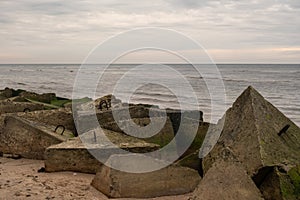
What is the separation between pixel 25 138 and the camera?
6441mm

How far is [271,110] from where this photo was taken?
4.89 metres

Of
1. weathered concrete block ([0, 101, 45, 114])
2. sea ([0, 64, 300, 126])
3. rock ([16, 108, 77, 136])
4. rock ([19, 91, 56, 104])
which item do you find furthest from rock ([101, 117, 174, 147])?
sea ([0, 64, 300, 126])

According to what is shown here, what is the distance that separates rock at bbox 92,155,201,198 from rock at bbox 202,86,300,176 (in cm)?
28

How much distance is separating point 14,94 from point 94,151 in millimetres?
8932

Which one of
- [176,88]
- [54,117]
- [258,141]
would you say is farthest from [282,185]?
[176,88]

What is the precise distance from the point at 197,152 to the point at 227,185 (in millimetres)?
1466

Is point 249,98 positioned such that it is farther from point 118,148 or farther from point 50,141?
point 50,141

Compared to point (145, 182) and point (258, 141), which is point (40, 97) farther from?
point (258, 141)

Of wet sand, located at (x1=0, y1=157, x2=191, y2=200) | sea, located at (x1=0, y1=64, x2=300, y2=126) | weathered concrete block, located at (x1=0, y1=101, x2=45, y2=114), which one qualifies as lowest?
sea, located at (x1=0, y1=64, x2=300, y2=126)

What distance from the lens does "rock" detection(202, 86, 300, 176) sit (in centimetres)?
418

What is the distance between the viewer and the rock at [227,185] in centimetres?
362

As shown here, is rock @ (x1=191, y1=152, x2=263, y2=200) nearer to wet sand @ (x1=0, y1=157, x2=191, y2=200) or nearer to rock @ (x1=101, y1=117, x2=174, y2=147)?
wet sand @ (x1=0, y1=157, x2=191, y2=200)

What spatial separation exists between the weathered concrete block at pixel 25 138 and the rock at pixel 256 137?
8.59 feet

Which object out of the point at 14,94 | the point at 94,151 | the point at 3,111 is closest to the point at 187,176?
the point at 94,151
